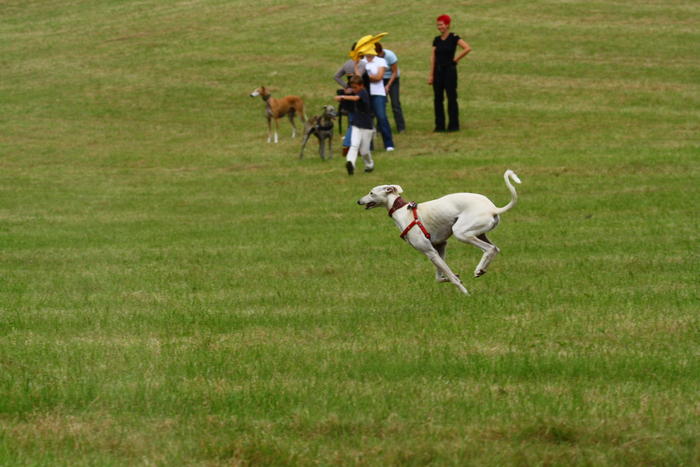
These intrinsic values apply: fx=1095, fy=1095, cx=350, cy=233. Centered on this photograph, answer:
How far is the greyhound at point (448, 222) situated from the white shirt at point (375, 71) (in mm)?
12803

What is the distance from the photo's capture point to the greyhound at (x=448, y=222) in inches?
393

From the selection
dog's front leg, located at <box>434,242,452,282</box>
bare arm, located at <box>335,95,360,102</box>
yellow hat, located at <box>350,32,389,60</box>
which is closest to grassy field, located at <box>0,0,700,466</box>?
dog's front leg, located at <box>434,242,452,282</box>

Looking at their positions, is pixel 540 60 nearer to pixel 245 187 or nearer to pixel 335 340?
pixel 245 187

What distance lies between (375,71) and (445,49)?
7.93ft

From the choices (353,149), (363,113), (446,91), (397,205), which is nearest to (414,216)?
(397,205)

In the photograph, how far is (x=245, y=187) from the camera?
20.3 metres

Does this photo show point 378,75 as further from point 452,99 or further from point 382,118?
point 452,99

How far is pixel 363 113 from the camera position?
20734 mm

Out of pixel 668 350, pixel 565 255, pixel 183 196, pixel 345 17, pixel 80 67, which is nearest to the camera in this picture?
pixel 668 350

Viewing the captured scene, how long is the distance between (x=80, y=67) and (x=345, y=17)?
1140cm

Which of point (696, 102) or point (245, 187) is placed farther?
point (696, 102)

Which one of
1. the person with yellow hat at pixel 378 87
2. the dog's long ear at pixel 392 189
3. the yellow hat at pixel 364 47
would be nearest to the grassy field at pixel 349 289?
the person with yellow hat at pixel 378 87

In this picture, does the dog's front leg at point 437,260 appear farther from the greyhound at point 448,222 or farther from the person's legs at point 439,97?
the person's legs at point 439,97

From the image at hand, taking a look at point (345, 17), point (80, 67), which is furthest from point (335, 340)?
point (345, 17)
